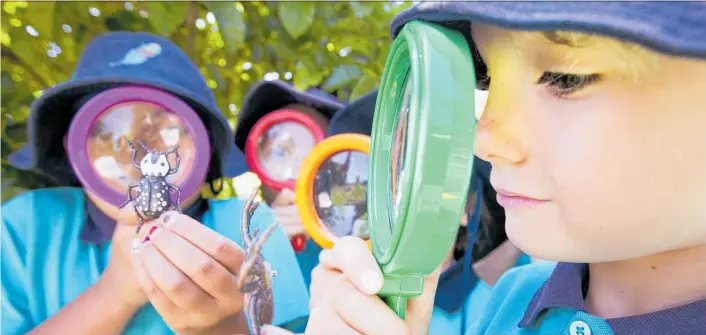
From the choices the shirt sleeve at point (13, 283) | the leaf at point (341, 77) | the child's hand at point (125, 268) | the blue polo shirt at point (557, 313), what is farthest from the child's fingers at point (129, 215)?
the leaf at point (341, 77)

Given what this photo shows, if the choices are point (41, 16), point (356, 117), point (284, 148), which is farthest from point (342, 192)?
point (41, 16)

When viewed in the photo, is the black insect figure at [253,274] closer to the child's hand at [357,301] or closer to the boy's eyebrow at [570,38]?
the child's hand at [357,301]

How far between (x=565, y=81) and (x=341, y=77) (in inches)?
38.0

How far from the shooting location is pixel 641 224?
450mm

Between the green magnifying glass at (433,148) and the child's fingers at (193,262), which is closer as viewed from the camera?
the green magnifying glass at (433,148)

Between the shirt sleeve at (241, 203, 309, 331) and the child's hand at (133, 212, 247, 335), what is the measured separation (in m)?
0.11

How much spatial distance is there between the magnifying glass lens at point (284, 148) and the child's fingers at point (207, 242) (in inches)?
18.7

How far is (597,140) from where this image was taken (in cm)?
43

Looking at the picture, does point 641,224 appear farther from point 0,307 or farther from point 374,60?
point 374,60

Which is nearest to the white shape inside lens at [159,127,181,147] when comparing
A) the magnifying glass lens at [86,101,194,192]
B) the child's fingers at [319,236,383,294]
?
the magnifying glass lens at [86,101,194,192]

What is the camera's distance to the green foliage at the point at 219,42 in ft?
3.84

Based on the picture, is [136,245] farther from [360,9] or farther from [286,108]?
[360,9]

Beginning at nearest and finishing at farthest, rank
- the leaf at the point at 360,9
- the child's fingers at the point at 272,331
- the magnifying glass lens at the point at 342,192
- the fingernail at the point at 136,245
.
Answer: the child's fingers at the point at 272,331
the fingernail at the point at 136,245
the magnifying glass lens at the point at 342,192
the leaf at the point at 360,9

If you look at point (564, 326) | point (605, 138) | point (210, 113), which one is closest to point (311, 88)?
point (210, 113)
